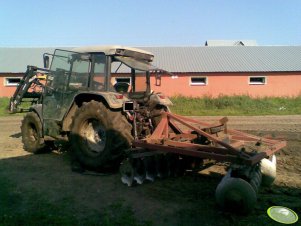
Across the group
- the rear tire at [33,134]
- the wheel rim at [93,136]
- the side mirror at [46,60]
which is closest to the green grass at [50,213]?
the wheel rim at [93,136]

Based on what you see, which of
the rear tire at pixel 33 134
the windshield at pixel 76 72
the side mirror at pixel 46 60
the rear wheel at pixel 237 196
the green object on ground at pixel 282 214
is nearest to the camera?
the green object on ground at pixel 282 214

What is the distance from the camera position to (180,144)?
5469mm

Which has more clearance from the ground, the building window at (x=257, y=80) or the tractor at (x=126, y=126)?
the building window at (x=257, y=80)

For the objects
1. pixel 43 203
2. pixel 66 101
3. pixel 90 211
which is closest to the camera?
pixel 90 211

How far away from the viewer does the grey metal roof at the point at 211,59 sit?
949 inches

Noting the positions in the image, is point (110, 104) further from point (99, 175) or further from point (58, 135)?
point (58, 135)

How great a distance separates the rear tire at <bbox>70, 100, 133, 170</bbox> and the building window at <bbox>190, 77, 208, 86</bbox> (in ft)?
58.2

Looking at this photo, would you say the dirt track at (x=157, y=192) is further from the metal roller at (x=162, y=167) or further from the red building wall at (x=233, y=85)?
the red building wall at (x=233, y=85)

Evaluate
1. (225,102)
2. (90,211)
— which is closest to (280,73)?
(225,102)

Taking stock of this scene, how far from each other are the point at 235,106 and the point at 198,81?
5.17 metres

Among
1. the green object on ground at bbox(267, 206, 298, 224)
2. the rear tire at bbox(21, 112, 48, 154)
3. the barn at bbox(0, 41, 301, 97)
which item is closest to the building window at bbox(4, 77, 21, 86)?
the barn at bbox(0, 41, 301, 97)

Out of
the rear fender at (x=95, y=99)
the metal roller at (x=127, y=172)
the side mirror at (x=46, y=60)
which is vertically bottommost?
the metal roller at (x=127, y=172)

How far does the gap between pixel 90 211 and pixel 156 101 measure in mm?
2976

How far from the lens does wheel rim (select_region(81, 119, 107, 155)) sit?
657cm
